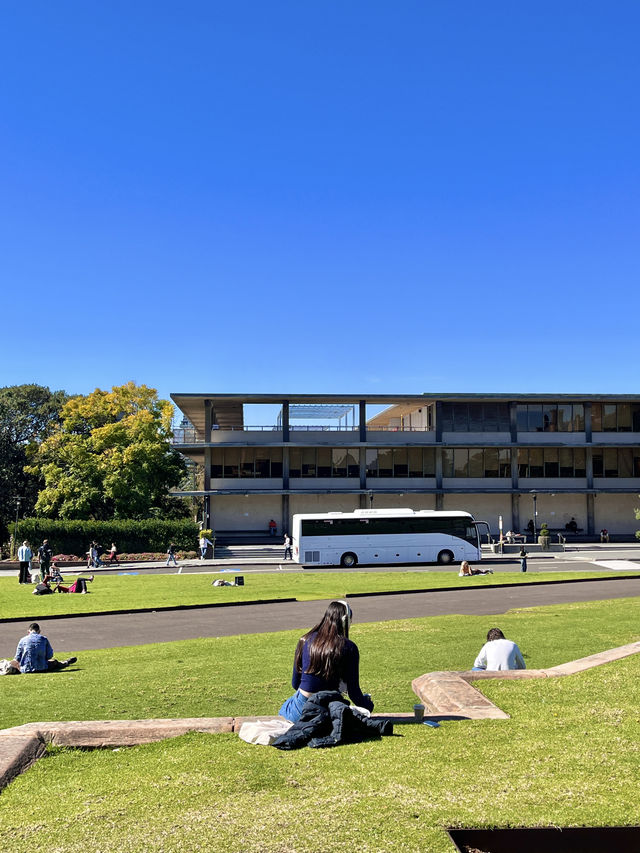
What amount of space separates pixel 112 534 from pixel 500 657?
139 ft

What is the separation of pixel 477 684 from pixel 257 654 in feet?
18.9

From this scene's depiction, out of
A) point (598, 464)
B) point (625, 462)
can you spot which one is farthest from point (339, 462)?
point (625, 462)

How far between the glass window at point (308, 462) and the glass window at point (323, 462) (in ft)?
1.03

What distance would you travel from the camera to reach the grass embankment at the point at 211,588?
2403cm

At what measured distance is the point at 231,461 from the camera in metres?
55.9

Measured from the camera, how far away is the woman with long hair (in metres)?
7.07

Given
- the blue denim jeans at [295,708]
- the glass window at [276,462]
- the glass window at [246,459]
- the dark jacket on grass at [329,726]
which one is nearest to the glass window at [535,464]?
the glass window at [276,462]

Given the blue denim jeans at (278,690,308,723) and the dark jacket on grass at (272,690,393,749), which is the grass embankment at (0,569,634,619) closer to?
the blue denim jeans at (278,690,308,723)

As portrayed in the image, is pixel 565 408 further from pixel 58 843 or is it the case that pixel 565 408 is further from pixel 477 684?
pixel 58 843

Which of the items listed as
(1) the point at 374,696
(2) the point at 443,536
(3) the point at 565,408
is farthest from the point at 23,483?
(1) the point at 374,696

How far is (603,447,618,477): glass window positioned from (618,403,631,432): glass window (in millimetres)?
1779

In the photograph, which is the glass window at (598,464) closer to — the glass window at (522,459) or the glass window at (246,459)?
the glass window at (522,459)

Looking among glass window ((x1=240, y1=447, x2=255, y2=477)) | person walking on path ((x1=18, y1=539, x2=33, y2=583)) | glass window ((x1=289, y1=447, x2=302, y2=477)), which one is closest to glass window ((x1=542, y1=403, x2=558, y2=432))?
glass window ((x1=289, y1=447, x2=302, y2=477))

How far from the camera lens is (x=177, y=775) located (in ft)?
19.4
